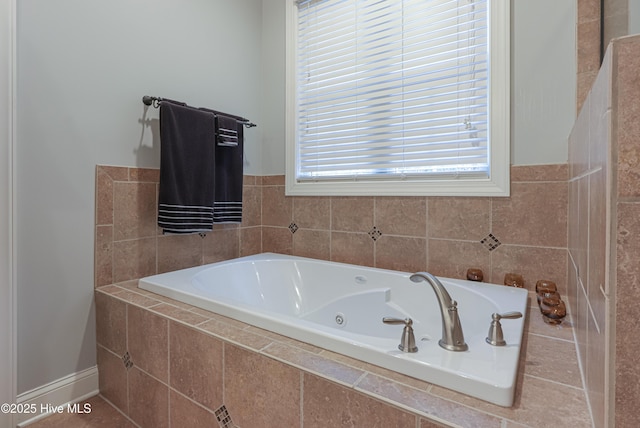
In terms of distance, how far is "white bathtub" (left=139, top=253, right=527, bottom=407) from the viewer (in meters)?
0.78

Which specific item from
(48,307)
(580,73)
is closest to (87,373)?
(48,307)

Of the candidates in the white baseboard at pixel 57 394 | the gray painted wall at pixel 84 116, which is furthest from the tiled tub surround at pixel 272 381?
the gray painted wall at pixel 84 116

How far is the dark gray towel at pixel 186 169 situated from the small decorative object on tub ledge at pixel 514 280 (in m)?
1.61

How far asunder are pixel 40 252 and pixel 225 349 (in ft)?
3.29

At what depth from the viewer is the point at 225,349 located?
1.00 m

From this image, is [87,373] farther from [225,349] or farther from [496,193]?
[496,193]

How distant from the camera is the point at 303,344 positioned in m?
0.97

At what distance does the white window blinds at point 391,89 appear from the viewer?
5.50 ft

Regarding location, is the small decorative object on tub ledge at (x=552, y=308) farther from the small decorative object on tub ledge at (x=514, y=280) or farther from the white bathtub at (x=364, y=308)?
the small decorative object on tub ledge at (x=514, y=280)

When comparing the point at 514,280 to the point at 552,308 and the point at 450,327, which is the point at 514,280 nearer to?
the point at 552,308

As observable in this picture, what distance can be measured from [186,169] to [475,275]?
1.62 m

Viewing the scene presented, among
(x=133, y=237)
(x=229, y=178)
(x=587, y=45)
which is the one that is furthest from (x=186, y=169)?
(x=587, y=45)

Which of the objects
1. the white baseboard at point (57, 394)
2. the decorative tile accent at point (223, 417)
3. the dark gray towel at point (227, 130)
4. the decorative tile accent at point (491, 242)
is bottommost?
the white baseboard at point (57, 394)

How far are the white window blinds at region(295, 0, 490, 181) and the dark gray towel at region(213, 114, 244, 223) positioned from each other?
0.42 m
